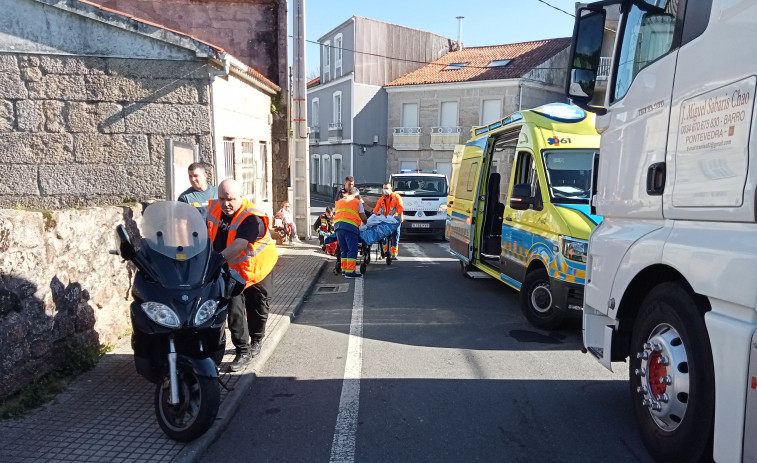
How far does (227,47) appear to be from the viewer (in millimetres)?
12562

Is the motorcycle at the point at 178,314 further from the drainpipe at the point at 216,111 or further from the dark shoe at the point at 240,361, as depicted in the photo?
the drainpipe at the point at 216,111

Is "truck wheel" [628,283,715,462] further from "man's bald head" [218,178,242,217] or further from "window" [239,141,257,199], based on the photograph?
"window" [239,141,257,199]

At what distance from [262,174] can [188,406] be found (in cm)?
959

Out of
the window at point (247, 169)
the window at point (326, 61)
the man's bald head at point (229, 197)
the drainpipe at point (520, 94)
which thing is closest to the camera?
the man's bald head at point (229, 197)

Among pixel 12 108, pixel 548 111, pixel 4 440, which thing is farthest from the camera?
pixel 12 108

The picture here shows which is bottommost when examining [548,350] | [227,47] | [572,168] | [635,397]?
[548,350]

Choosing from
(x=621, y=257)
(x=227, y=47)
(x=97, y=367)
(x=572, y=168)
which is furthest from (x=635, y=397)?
(x=227, y=47)

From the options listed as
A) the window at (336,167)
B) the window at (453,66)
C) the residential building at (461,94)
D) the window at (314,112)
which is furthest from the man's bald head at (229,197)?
the window at (314,112)

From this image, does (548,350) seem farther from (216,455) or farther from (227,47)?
(227,47)

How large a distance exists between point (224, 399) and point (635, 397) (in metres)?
2.98

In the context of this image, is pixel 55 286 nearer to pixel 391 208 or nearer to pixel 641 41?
pixel 641 41

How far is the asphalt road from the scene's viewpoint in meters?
3.60

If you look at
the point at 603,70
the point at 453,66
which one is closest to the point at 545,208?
the point at 603,70

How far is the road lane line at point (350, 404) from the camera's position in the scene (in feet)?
11.7
